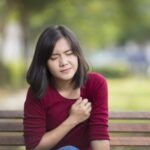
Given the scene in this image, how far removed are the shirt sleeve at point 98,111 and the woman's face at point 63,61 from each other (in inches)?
7.8

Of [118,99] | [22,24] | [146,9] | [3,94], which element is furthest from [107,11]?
[118,99]

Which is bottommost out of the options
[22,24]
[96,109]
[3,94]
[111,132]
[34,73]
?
[3,94]

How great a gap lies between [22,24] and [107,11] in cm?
483

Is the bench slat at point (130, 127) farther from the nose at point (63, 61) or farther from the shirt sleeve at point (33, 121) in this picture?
the nose at point (63, 61)

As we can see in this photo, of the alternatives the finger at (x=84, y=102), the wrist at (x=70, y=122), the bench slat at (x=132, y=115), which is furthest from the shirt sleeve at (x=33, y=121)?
the bench slat at (x=132, y=115)

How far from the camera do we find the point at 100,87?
370cm

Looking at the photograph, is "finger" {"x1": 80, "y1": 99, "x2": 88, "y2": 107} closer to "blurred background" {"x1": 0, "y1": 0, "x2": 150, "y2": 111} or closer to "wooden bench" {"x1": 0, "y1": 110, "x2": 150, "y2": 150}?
"wooden bench" {"x1": 0, "y1": 110, "x2": 150, "y2": 150}

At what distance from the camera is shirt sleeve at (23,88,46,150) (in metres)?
3.60

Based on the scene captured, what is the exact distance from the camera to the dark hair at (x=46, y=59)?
3525mm

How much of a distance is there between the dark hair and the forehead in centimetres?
2

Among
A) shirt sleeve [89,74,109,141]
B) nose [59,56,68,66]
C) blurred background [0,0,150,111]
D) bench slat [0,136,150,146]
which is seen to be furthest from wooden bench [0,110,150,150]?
blurred background [0,0,150,111]

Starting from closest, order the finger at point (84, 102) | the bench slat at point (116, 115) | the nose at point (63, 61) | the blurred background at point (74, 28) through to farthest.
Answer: the nose at point (63, 61)
the finger at point (84, 102)
the bench slat at point (116, 115)
the blurred background at point (74, 28)

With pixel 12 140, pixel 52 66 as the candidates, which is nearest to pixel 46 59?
pixel 52 66

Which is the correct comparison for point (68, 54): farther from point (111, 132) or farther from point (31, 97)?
point (111, 132)
